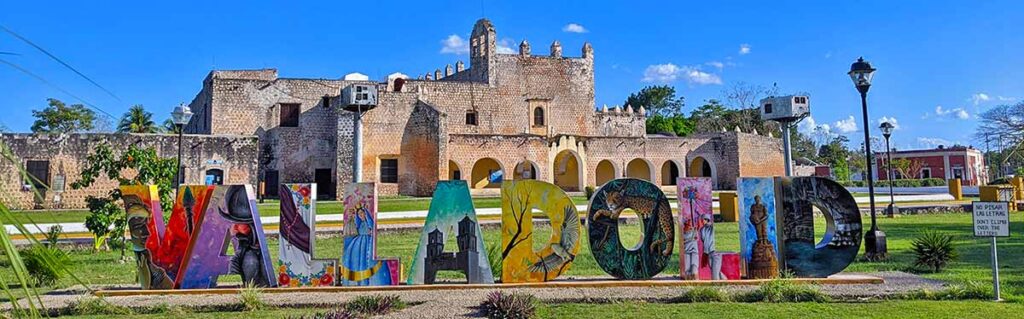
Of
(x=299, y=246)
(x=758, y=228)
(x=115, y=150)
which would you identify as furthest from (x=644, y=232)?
(x=115, y=150)

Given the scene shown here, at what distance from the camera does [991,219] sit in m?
6.29

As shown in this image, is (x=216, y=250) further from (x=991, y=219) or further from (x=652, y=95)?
(x=652, y=95)

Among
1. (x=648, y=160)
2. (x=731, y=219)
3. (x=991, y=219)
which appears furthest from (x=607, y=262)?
(x=648, y=160)

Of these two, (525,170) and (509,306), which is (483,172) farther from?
(509,306)

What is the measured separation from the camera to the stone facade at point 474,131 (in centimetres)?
3122

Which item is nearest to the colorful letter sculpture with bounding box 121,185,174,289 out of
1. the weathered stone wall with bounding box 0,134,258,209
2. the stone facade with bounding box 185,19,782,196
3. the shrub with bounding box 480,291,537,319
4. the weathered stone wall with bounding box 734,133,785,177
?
the shrub with bounding box 480,291,537,319

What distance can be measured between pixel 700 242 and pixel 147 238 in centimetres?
654

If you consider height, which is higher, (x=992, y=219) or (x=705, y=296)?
(x=992, y=219)

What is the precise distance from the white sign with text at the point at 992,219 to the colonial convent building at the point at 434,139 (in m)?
25.3

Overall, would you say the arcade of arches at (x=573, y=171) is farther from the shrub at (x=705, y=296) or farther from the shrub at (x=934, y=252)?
the shrub at (x=705, y=296)

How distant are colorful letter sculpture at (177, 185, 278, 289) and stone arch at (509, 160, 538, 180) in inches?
996

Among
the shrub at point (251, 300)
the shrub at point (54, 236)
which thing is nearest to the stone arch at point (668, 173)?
the shrub at point (251, 300)

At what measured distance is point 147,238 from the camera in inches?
275

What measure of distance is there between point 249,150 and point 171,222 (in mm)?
22313
